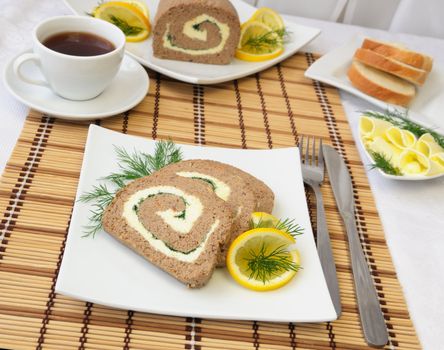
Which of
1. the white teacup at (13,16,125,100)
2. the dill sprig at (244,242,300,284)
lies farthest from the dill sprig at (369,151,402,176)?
the white teacup at (13,16,125,100)

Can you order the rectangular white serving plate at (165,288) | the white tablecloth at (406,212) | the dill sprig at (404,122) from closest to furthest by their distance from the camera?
the rectangular white serving plate at (165,288)
the white tablecloth at (406,212)
the dill sprig at (404,122)

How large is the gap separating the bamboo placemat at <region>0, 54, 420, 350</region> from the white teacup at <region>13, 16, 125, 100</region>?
0.34 ft

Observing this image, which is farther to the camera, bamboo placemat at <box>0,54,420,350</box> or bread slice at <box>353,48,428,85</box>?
bread slice at <box>353,48,428,85</box>

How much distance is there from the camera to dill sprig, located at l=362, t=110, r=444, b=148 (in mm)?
1908

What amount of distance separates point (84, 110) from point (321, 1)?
58.9 inches

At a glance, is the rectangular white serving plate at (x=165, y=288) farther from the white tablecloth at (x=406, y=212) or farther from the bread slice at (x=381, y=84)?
the bread slice at (x=381, y=84)

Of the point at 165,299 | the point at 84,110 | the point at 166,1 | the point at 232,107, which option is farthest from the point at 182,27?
the point at 165,299

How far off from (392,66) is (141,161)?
1.07m

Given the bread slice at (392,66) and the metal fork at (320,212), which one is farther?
the bread slice at (392,66)

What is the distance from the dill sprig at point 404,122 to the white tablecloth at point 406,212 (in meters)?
0.09

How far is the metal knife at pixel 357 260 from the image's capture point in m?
1.27

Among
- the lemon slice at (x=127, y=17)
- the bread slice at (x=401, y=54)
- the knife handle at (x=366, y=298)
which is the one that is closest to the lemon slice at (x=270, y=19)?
the bread slice at (x=401, y=54)

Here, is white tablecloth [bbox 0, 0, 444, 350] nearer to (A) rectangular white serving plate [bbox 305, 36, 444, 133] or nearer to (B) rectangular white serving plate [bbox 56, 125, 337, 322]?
(A) rectangular white serving plate [bbox 305, 36, 444, 133]

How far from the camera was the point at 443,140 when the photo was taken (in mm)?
1873
